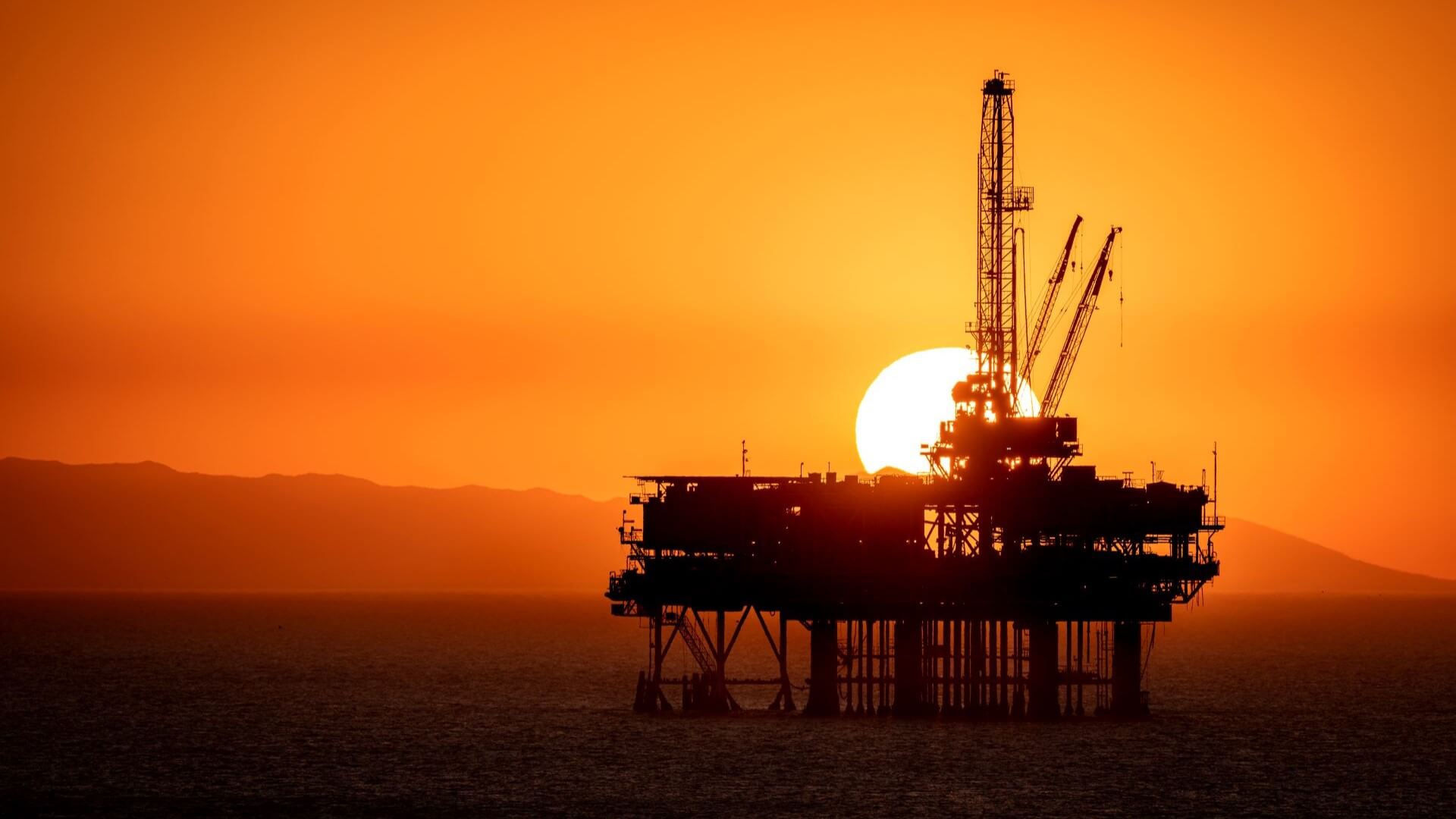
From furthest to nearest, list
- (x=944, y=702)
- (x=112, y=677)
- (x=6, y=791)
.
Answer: (x=112, y=677) → (x=944, y=702) → (x=6, y=791)

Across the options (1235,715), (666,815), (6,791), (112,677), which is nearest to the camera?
(666,815)

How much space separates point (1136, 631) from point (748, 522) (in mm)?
21822

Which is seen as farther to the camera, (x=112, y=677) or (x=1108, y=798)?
(x=112, y=677)

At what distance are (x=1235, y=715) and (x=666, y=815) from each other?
59.8 meters

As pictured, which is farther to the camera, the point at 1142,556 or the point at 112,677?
the point at 112,677

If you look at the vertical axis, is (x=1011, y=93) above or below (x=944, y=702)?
above

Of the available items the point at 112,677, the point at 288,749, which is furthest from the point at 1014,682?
the point at 112,677

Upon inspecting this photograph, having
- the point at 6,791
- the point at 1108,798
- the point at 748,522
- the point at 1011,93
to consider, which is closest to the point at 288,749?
the point at 6,791

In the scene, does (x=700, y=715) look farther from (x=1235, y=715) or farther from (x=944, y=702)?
(x=1235, y=715)

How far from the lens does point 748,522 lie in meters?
108

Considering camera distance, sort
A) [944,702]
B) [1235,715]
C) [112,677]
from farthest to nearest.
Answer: [112,677] < [1235,715] < [944,702]

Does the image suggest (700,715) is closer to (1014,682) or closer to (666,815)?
(1014,682)

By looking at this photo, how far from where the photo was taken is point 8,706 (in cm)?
14038

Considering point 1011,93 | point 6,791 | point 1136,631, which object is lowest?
point 6,791
